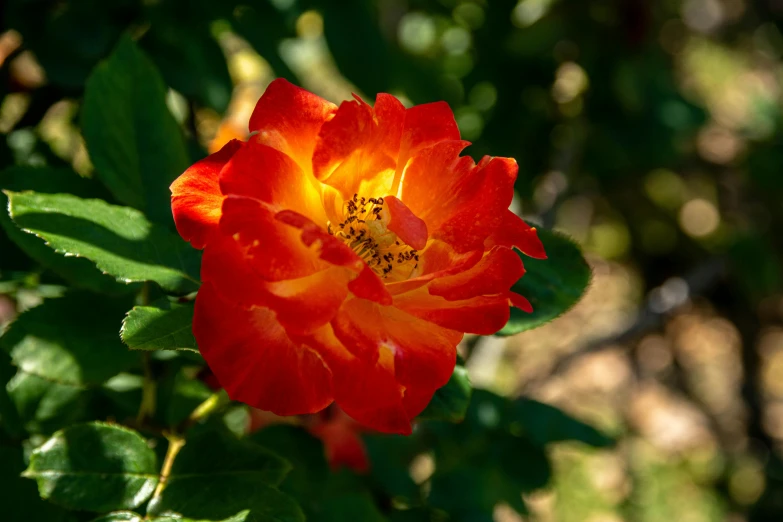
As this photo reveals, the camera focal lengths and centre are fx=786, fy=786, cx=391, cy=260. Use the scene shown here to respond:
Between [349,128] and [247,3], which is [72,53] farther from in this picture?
[349,128]

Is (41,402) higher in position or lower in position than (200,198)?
lower

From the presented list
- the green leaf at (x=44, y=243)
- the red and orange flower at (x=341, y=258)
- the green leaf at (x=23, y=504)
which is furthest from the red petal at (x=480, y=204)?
the green leaf at (x=23, y=504)

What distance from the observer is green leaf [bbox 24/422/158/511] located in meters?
0.63

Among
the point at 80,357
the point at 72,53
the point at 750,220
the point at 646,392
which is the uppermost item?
the point at 72,53

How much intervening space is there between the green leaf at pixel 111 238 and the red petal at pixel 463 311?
198 mm

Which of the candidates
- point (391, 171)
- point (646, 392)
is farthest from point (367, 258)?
point (646, 392)

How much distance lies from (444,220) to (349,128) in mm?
105

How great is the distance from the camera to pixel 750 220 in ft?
7.73

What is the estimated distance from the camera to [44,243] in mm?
723

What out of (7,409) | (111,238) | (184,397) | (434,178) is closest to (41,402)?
(7,409)

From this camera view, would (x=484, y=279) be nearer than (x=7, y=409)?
Yes

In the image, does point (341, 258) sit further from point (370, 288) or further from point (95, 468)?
point (95, 468)

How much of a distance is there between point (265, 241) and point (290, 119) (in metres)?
0.13

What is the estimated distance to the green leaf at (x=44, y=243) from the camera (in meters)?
0.72
